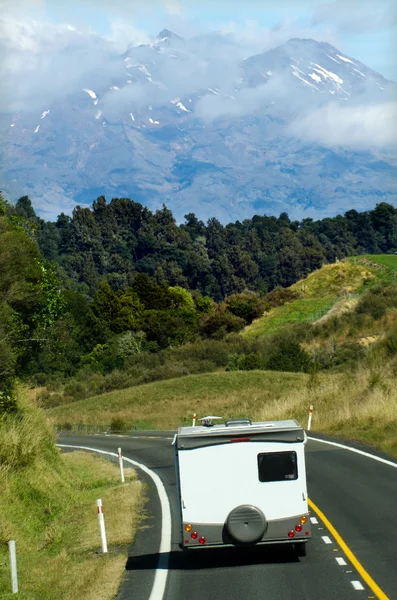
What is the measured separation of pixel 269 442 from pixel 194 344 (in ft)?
245

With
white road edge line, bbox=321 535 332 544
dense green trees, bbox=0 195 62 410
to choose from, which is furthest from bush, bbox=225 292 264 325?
white road edge line, bbox=321 535 332 544

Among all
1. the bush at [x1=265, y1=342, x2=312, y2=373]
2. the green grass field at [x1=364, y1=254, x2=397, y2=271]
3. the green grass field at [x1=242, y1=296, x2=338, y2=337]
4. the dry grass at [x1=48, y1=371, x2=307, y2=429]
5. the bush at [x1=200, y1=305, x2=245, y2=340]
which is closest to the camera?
the dry grass at [x1=48, y1=371, x2=307, y2=429]

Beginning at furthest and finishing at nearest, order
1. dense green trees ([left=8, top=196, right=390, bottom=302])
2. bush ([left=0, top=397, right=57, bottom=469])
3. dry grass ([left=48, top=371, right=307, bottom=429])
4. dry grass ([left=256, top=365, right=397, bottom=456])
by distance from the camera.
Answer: dense green trees ([left=8, top=196, right=390, bottom=302])
dry grass ([left=48, top=371, right=307, bottom=429])
dry grass ([left=256, top=365, right=397, bottom=456])
bush ([left=0, top=397, right=57, bottom=469])

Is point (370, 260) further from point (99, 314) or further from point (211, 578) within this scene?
point (211, 578)

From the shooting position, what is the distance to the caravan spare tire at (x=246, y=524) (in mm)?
11828

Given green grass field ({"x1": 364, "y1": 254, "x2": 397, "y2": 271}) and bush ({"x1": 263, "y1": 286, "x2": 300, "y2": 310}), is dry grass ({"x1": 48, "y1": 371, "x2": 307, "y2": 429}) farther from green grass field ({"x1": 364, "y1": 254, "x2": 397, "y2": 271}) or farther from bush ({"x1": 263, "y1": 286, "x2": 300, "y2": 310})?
green grass field ({"x1": 364, "y1": 254, "x2": 397, "y2": 271})

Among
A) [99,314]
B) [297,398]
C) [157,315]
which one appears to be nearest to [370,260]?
[157,315]

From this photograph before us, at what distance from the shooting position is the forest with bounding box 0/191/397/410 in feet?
246

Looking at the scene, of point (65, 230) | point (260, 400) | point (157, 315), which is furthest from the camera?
point (65, 230)

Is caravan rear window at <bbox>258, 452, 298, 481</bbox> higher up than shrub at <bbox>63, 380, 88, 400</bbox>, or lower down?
higher up

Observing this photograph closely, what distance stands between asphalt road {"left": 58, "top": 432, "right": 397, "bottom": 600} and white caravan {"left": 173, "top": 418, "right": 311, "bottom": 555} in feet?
1.66

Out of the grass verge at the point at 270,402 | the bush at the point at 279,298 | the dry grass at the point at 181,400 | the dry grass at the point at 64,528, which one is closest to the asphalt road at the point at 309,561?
the dry grass at the point at 64,528

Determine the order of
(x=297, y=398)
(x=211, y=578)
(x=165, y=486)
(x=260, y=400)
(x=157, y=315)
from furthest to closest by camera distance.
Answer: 1. (x=157, y=315)
2. (x=260, y=400)
3. (x=297, y=398)
4. (x=165, y=486)
5. (x=211, y=578)

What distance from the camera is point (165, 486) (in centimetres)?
2144
